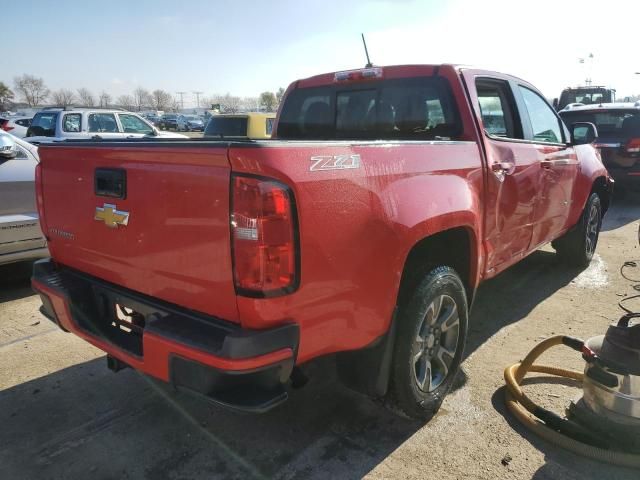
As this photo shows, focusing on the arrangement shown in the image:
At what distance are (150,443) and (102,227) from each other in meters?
1.16

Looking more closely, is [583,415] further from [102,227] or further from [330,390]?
[102,227]

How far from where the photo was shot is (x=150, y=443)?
270 centimetres

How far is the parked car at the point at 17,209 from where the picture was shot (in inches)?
180

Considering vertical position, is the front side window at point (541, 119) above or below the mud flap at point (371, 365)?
above

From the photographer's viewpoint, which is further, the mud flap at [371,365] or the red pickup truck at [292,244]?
the mud flap at [371,365]

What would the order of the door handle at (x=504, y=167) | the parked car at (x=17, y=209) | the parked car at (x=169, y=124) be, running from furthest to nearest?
the parked car at (x=169, y=124) < the parked car at (x=17, y=209) < the door handle at (x=504, y=167)

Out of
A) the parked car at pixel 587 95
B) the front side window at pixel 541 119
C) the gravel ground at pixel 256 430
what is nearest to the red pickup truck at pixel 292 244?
the gravel ground at pixel 256 430

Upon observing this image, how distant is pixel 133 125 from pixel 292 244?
39.1ft

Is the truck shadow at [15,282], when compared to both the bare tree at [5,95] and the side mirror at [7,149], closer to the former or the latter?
the side mirror at [7,149]

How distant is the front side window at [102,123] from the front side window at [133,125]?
0.70 feet

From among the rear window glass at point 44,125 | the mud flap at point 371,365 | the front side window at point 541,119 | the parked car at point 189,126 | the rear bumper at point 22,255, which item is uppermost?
the front side window at point 541,119

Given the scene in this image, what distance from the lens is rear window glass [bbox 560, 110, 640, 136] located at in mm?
9133

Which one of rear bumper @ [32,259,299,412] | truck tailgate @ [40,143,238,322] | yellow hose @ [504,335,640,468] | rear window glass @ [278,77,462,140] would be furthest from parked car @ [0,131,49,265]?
yellow hose @ [504,335,640,468]

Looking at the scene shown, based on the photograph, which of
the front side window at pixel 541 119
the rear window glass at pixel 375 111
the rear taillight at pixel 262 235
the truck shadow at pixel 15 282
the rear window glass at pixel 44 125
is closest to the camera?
the rear taillight at pixel 262 235
